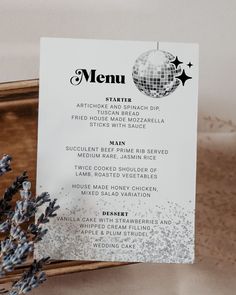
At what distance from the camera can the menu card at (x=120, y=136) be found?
0.76 m

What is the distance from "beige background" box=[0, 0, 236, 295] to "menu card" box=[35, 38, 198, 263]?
19mm

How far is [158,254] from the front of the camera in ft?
2.53

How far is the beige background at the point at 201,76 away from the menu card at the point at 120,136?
0.02 metres

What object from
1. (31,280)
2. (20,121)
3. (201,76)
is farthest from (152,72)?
(31,280)

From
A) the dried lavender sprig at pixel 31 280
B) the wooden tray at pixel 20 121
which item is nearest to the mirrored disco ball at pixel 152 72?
the wooden tray at pixel 20 121

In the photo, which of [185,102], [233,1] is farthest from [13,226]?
[233,1]

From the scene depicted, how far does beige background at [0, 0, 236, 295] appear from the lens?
765 mm

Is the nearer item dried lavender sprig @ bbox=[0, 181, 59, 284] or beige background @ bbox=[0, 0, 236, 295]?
dried lavender sprig @ bbox=[0, 181, 59, 284]

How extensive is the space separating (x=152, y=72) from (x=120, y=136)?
0.35 feet

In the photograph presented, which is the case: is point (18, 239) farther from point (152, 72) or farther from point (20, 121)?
point (152, 72)

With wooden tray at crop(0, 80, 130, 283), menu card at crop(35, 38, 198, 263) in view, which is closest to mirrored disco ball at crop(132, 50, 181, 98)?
menu card at crop(35, 38, 198, 263)

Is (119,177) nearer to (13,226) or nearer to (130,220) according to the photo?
(130,220)

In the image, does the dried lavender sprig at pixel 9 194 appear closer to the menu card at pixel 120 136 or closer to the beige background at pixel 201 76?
the menu card at pixel 120 136

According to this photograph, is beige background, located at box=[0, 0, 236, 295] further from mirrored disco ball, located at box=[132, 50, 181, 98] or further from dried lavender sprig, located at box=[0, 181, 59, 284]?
dried lavender sprig, located at box=[0, 181, 59, 284]
